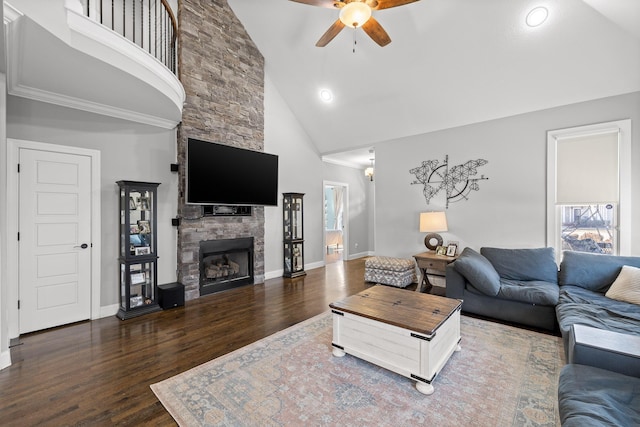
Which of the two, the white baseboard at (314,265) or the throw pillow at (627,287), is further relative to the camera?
the white baseboard at (314,265)

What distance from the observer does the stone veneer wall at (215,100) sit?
4.32 meters

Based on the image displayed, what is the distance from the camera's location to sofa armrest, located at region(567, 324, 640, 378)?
1.58m

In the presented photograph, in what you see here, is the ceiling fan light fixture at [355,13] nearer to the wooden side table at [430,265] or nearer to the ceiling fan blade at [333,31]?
the ceiling fan blade at [333,31]

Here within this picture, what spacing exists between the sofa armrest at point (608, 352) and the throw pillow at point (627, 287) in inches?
57.5

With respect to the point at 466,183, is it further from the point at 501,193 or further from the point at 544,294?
the point at 544,294

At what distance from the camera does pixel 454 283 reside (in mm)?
3664

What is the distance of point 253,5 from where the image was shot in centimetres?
456

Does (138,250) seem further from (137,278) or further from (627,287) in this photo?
(627,287)

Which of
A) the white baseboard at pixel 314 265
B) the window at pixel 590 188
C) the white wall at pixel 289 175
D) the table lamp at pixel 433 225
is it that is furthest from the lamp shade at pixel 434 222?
the white baseboard at pixel 314 265

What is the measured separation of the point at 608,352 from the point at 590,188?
2998 mm

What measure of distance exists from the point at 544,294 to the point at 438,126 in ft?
9.87

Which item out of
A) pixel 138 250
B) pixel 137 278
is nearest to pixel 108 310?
pixel 137 278

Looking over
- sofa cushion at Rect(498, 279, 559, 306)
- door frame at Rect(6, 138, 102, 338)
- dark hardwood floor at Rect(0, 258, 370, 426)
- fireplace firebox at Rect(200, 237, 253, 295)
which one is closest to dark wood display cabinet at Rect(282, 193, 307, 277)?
fireplace firebox at Rect(200, 237, 253, 295)

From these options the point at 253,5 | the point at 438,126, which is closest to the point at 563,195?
the point at 438,126
